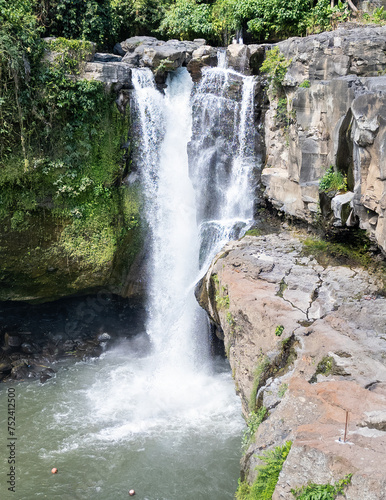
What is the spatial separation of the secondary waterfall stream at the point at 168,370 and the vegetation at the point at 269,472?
3552mm

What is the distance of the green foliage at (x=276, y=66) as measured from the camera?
11008mm

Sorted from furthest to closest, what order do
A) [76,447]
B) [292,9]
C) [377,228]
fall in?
[292,9], [76,447], [377,228]

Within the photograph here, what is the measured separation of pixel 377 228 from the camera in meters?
7.73

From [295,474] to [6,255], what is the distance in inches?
403

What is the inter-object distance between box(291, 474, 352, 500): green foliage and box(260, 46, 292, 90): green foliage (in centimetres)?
940

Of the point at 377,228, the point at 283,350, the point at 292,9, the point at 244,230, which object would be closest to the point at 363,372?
the point at 283,350

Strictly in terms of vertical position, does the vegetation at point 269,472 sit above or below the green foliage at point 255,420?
above

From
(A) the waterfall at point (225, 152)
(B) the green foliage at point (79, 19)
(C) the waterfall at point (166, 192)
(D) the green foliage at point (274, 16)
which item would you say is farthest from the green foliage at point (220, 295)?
(D) the green foliage at point (274, 16)

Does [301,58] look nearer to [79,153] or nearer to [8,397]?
[79,153]

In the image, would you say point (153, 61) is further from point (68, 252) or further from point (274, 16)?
point (68, 252)

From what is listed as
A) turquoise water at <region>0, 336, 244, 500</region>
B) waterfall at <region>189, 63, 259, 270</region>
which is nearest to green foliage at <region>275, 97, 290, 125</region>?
waterfall at <region>189, 63, 259, 270</region>

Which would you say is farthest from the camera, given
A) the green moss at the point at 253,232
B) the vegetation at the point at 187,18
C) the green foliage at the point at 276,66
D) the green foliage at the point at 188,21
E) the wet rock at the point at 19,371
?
the green foliage at the point at 188,21

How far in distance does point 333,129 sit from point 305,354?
16.5 feet

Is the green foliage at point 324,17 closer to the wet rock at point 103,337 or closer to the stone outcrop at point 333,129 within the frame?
the stone outcrop at point 333,129
